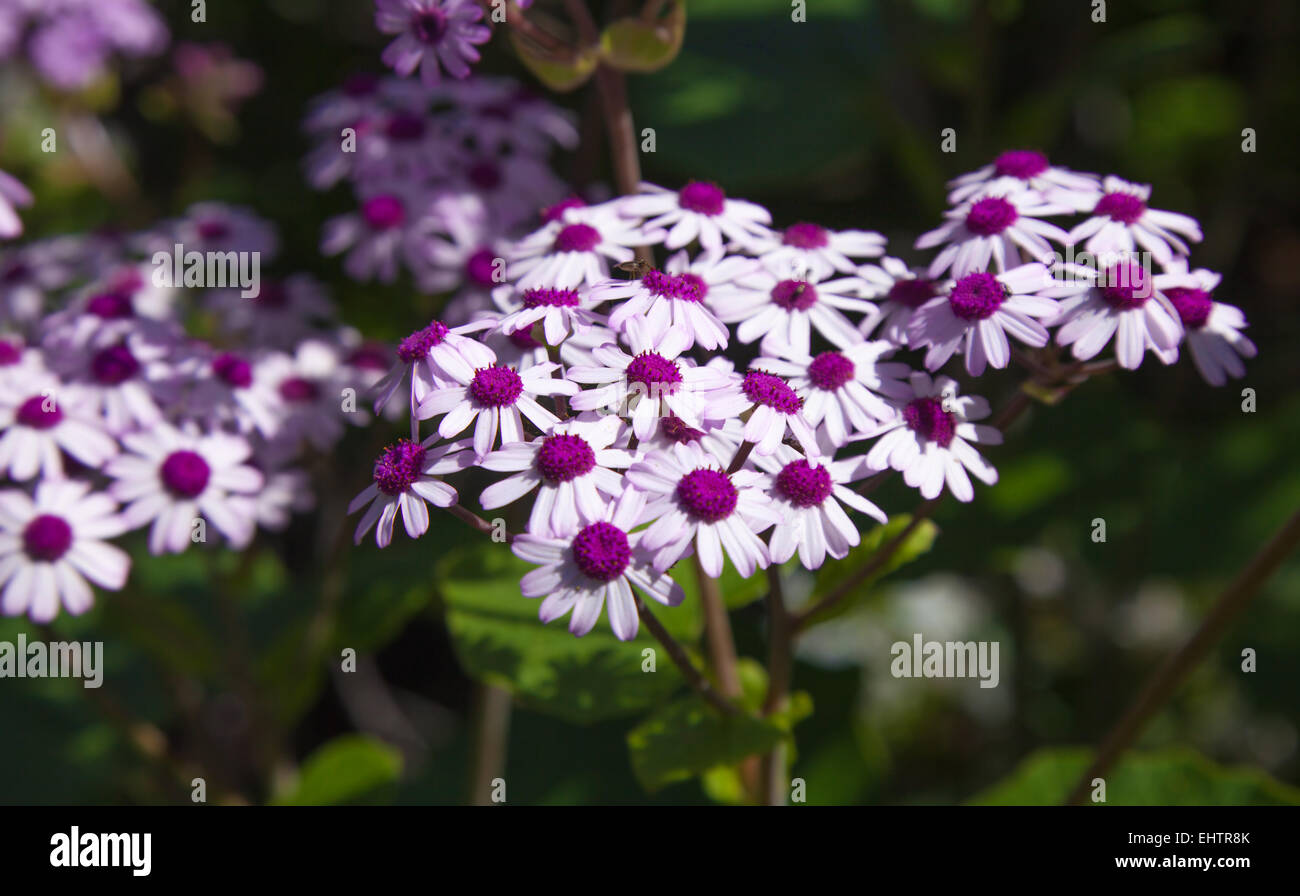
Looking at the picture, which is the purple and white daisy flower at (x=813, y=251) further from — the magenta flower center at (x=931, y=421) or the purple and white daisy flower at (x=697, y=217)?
Answer: the magenta flower center at (x=931, y=421)

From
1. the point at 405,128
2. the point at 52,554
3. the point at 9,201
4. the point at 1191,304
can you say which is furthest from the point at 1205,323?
the point at 9,201

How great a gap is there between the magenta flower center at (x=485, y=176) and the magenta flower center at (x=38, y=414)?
56 cm

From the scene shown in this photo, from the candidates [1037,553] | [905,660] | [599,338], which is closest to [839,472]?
[599,338]

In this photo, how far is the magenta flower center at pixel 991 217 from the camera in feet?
3.13

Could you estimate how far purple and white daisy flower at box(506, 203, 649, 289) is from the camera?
100 cm

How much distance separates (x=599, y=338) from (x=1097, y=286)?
1.39ft

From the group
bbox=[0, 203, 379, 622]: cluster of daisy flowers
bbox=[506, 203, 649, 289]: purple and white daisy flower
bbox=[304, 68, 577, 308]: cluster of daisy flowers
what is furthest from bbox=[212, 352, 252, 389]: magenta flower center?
bbox=[506, 203, 649, 289]: purple and white daisy flower

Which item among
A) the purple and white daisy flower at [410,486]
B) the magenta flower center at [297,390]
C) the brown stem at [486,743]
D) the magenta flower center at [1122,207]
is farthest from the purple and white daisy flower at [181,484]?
the magenta flower center at [1122,207]

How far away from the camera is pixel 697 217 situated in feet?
3.45

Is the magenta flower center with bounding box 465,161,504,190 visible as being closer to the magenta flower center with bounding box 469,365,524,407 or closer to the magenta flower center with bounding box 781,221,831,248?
the magenta flower center with bounding box 781,221,831,248

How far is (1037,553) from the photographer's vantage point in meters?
1.95

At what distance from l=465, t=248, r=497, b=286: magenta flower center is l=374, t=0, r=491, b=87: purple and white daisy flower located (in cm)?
23

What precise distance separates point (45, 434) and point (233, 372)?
197 millimetres
